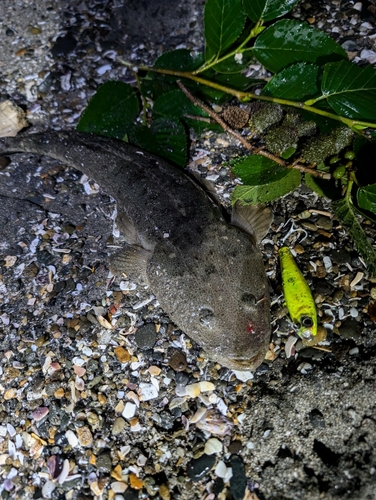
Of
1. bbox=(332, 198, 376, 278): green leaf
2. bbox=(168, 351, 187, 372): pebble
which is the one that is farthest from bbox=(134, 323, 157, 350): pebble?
bbox=(332, 198, 376, 278): green leaf

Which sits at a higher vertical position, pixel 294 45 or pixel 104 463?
pixel 294 45

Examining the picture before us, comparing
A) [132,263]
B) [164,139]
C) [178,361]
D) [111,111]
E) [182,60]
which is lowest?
[178,361]

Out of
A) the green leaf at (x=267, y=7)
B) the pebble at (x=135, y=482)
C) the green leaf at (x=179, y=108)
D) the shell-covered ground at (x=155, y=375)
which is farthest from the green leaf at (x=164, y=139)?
the pebble at (x=135, y=482)

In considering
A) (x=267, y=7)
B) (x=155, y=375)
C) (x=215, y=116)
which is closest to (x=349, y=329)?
(x=155, y=375)

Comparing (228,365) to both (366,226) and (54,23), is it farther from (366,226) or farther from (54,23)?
(54,23)

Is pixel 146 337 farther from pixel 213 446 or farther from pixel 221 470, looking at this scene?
pixel 221 470

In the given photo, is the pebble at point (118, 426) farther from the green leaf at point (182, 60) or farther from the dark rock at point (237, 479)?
the green leaf at point (182, 60)

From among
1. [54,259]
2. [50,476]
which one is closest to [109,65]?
[54,259]
